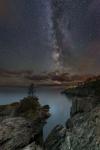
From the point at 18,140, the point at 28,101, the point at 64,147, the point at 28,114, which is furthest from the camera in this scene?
the point at 28,101

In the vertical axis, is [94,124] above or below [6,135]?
above

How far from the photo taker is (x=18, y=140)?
34156 millimetres

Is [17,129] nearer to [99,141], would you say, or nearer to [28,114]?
[99,141]

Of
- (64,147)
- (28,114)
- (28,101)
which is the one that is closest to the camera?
(64,147)

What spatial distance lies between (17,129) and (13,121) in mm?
4220

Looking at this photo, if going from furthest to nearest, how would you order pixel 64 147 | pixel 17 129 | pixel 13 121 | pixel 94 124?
pixel 13 121 → pixel 17 129 → pixel 94 124 → pixel 64 147

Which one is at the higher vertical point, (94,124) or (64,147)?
(94,124)

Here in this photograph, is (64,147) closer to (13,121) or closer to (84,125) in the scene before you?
(84,125)

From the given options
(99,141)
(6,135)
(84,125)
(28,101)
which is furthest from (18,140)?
(28,101)

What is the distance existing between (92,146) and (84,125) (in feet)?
19.6

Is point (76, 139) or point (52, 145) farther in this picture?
point (52, 145)

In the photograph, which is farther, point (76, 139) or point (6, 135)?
point (6, 135)

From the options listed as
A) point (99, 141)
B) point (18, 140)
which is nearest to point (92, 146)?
point (99, 141)

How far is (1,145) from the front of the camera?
1273 inches
